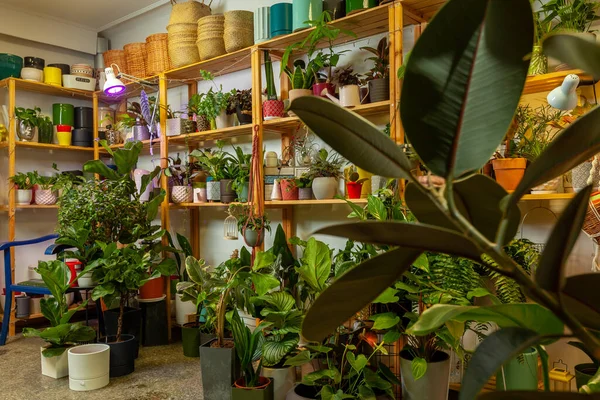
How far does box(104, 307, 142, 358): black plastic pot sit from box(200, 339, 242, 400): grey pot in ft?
3.54

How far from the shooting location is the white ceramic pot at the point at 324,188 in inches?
111

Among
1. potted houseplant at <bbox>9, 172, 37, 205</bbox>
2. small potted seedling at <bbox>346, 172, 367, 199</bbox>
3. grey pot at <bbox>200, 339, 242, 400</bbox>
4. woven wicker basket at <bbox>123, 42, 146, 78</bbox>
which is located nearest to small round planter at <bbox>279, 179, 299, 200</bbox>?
small potted seedling at <bbox>346, 172, 367, 199</bbox>

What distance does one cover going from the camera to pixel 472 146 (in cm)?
38

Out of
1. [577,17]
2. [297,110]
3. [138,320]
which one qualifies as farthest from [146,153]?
[297,110]

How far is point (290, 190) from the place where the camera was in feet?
9.90

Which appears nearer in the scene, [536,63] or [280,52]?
[536,63]

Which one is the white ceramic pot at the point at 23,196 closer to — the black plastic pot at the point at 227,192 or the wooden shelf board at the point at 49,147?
the wooden shelf board at the point at 49,147

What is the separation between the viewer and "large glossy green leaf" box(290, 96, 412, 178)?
15.3 inches

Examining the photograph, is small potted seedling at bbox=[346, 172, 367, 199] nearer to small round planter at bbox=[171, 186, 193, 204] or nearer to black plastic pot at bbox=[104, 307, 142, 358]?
small round planter at bbox=[171, 186, 193, 204]

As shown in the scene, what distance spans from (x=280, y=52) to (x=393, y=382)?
86.8 inches

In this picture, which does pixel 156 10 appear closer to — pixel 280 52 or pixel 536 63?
pixel 280 52

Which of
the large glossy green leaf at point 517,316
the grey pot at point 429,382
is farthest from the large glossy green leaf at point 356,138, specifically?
the grey pot at point 429,382

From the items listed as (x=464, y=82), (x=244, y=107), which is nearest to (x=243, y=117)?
(x=244, y=107)

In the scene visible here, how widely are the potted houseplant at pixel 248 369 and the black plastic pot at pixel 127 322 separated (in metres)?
1.30
